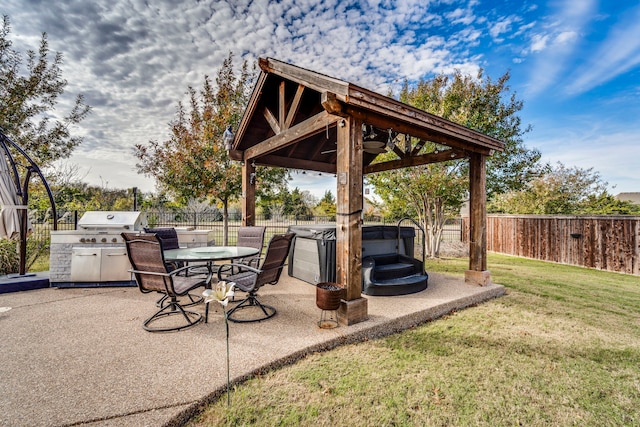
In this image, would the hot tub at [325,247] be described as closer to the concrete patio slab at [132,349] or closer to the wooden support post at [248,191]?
the concrete patio slab at [132,349]

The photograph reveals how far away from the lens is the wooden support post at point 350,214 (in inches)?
117

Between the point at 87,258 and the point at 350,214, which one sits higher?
the point at 350,214

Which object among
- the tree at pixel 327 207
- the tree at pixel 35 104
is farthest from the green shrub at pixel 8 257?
the tree at pixel 327 207

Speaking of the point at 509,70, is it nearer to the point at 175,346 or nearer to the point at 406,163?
the point at 406,163

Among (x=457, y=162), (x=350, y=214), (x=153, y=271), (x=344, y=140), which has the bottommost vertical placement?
(x=153, y=271)

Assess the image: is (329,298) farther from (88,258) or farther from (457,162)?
(457,162)

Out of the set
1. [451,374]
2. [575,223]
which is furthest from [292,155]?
[575,223]

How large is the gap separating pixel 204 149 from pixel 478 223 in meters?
6.34

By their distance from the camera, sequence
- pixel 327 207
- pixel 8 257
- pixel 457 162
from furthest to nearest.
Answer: pixel 327 207 → pixel 457 162 → pixel 8 257

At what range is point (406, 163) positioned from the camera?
5742 millimetres

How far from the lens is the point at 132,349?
246 centimetres

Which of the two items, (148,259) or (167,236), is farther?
(167,236)

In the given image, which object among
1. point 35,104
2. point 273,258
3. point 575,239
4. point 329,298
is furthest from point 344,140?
point 575,239

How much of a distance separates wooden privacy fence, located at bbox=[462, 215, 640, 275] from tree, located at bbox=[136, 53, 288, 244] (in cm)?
849
